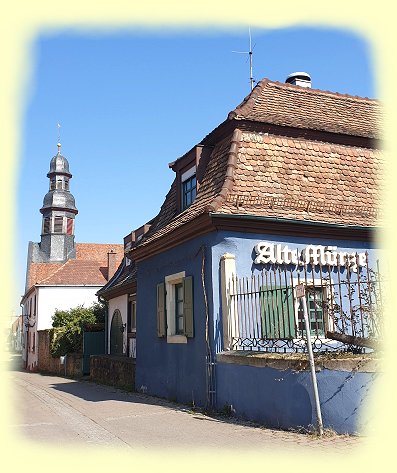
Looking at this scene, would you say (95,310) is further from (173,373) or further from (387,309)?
(387,309)

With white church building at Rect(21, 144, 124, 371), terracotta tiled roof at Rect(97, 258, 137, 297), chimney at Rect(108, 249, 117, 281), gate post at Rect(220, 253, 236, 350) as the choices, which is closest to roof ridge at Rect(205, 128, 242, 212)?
gate post at Rect(220, 253, 236, 350)

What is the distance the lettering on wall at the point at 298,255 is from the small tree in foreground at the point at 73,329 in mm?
17041

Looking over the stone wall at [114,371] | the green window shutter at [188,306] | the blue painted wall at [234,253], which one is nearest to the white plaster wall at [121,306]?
the stone wall at [114,371]

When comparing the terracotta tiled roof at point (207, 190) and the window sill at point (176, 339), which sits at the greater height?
the terracotta tiled roof at point (207, 190)

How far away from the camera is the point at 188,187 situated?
13602 millimetres

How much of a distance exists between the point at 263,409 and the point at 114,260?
29.1 metres

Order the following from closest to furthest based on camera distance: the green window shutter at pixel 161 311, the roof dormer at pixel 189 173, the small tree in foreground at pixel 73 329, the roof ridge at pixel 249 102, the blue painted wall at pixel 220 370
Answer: the blue painted wall at pixel 220 370 < the roof ridge at pixel 249 102 < the green window shutter at pixel 161 311 < the roof dormer at pixel 189 173 < the small tree in foreground at pixel 73 329

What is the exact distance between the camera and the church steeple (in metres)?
54.3

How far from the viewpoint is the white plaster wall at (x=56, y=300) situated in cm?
3528

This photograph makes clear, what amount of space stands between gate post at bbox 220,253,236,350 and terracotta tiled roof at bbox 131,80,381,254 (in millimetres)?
971

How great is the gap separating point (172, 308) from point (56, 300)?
2485 cm

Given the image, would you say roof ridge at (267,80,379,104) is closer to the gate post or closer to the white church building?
the gate post

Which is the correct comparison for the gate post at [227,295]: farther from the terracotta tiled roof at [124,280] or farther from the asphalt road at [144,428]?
the terracotta tiled roof at [124,280]

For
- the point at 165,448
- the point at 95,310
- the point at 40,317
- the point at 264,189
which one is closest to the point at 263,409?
the point at 165,448
